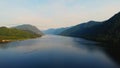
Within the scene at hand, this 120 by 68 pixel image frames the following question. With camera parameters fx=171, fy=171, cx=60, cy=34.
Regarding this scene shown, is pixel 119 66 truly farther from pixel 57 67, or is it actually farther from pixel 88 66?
pixel 57 67

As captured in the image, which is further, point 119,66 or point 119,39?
point 119,39

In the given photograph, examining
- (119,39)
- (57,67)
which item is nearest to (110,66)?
(57,67)

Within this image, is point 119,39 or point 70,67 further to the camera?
point 119,39

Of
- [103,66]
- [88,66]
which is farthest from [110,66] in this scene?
[88,66]

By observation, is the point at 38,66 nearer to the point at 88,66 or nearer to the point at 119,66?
the point at 88,66

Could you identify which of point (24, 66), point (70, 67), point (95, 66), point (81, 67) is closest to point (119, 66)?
point (95, 66)

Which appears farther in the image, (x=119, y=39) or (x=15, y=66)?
(x=119, y=39)

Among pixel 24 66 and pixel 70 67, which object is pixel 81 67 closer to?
pixel 70 67
